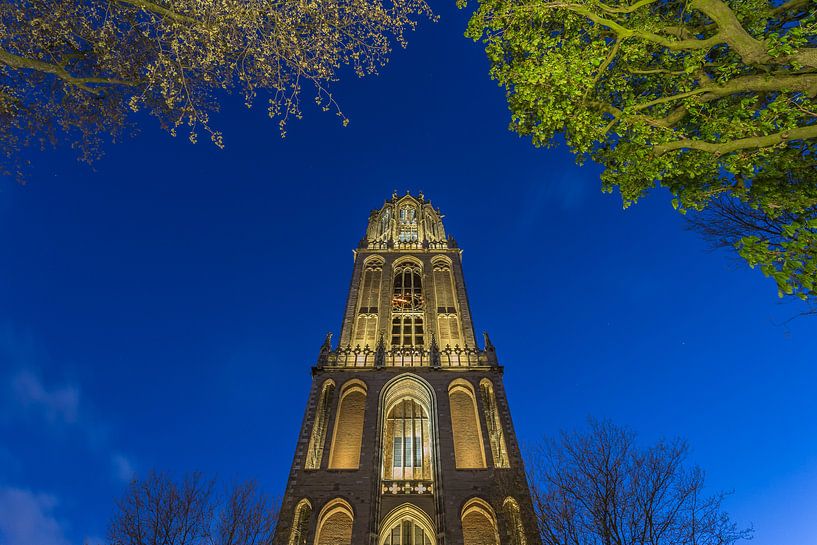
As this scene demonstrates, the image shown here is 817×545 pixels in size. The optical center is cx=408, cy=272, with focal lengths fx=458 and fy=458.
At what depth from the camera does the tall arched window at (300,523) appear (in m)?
20.2

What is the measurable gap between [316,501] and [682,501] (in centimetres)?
1537

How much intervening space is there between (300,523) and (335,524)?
1.61 m

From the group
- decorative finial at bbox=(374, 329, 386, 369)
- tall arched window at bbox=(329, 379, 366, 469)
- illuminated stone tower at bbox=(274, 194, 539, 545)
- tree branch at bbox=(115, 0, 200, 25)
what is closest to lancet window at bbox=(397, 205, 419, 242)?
illuminated stone tower at bbox=(274, 194, 539, 545)

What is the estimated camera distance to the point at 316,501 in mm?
21422

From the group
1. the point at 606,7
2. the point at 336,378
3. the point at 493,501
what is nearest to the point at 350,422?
the point at 336,378

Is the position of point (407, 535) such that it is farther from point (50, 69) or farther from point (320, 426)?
point (50, 69)

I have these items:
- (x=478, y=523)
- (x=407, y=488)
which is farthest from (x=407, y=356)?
(x=478, y=523)

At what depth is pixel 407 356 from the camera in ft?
98.0

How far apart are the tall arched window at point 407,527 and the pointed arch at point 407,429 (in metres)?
1.68

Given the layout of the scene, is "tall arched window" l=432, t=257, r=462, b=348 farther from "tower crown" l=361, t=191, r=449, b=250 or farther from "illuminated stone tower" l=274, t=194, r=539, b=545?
"tower crown" l=361, t=191, r=449, b=250

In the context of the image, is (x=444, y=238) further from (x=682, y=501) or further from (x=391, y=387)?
(x=682, y=501)

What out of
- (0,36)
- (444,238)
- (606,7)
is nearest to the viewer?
(606,7)

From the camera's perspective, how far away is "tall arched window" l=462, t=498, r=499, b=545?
2120cm

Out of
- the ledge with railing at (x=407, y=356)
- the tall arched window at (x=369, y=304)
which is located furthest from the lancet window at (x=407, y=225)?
the ledge with railing at (x=407, y=356)
